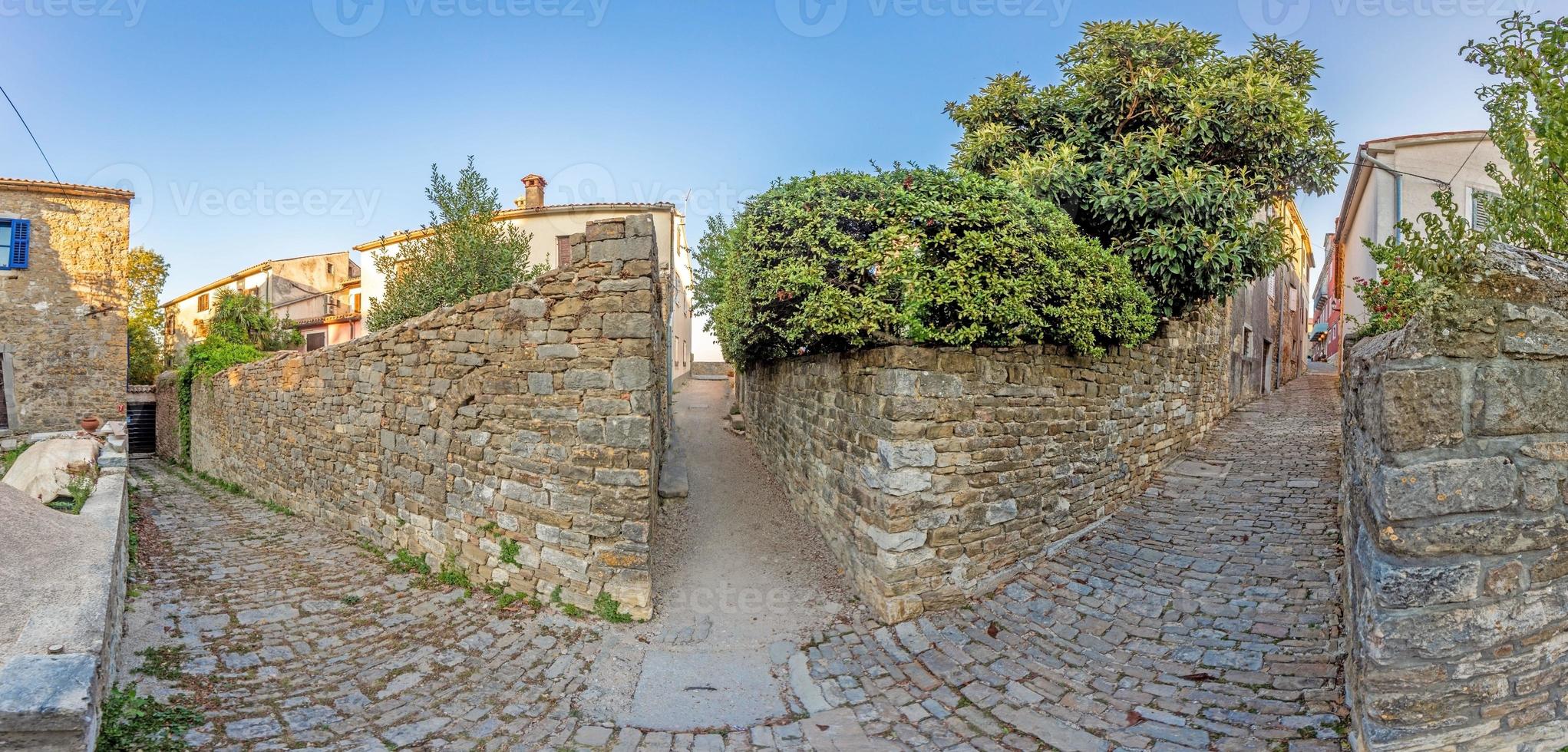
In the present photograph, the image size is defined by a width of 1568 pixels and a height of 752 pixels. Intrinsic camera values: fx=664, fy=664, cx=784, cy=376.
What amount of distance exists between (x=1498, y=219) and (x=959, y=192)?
3.74m

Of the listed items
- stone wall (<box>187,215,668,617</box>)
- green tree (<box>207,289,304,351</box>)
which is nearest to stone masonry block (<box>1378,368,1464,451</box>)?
stone wall (<box>187,215,668,617</box>)

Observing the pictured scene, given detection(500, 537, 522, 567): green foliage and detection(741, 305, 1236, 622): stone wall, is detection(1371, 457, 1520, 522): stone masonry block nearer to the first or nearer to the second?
detection(741, 305, 1236, 622): stone wall

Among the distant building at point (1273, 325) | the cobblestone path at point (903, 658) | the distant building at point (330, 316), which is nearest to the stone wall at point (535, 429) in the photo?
the cobblestone path at point (903, 658)

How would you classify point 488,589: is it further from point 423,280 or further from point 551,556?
point 423,280

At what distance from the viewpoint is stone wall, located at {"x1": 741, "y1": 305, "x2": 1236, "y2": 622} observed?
5.24 metres

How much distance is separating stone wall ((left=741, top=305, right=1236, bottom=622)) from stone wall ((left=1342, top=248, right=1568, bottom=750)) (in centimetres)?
274

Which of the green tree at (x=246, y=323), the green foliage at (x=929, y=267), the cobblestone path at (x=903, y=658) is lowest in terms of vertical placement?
the cobblestone path at (x=903, y=658)

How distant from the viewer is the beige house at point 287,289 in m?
29.6

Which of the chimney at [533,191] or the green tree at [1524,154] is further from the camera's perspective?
the chimney at [533,191]

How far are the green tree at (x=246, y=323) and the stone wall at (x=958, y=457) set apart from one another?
23699 mm

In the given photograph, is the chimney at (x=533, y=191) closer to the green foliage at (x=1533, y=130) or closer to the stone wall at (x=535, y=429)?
the stone wall at (x=535, y=429)

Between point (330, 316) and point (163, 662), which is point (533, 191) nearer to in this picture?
point (330, 316)

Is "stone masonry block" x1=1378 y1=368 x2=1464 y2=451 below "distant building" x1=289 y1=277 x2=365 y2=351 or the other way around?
below

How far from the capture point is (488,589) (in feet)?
19.4
